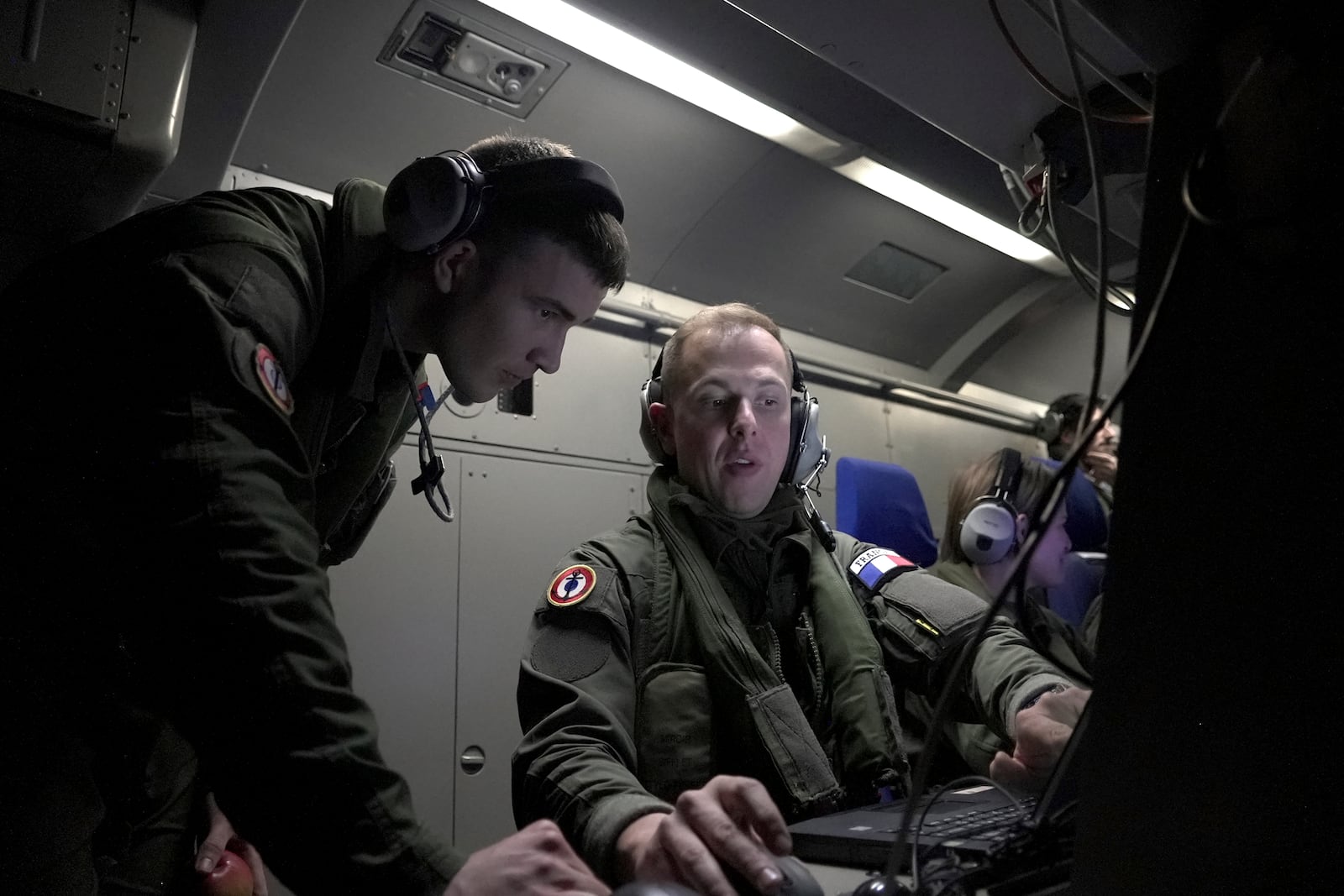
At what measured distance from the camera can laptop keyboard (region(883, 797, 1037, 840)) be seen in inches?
28.4

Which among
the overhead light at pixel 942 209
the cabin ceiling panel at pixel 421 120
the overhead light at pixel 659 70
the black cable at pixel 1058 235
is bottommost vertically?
the black cable at pixel 1058 235

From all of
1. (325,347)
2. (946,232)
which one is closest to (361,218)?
A: (325,347)

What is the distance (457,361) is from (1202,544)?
121 cm

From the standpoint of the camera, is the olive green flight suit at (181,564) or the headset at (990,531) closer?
the olive green flight suit at (181,564)

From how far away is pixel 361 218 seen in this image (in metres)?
1.24

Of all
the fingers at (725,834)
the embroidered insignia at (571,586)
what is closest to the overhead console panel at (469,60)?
the embroidered insignia at (571,586)

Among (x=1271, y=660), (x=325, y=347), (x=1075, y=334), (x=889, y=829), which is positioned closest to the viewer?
(x=1271, y=660)

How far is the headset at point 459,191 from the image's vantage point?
125 centimetres

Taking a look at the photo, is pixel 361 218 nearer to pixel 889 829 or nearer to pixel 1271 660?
pixel 889 829

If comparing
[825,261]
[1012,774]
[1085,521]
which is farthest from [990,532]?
[825,261]

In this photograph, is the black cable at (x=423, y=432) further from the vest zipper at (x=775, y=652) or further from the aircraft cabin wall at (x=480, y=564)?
the aircraft cabin wall at (x=480, y=564)

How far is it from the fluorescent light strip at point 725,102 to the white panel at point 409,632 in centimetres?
134

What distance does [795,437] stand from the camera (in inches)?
66.7

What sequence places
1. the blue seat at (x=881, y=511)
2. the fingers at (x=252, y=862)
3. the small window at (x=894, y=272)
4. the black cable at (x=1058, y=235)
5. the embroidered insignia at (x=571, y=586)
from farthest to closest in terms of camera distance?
the small window at (x=894, y=272) → the blue seat at (x=881, y=511) → the fingers at (x=252, y=862) → the embroidered insignia at (x=571, y=586) → the black cable at (x=1058, y=235)
